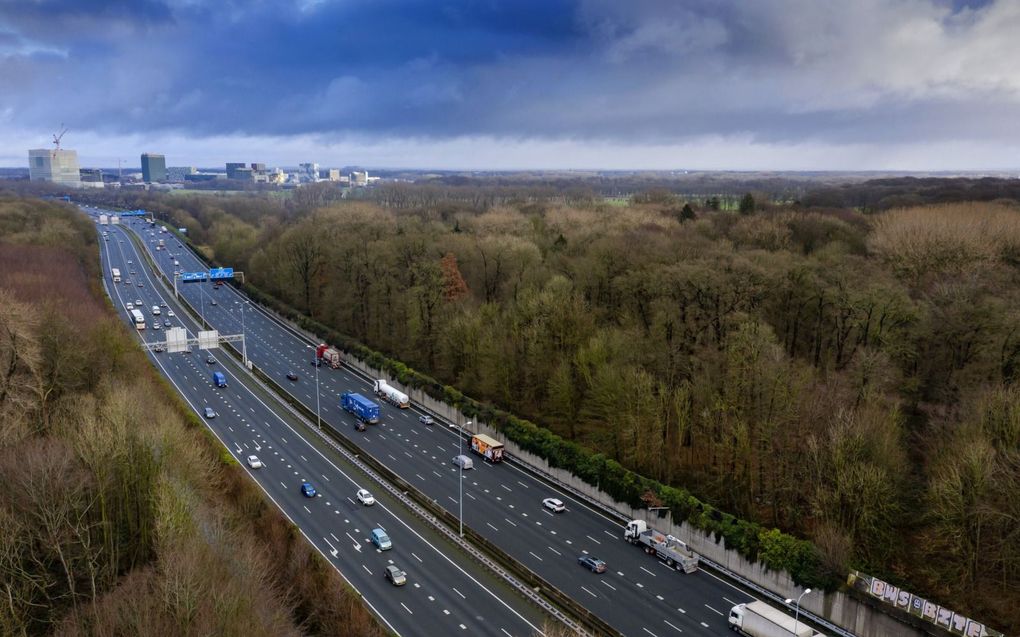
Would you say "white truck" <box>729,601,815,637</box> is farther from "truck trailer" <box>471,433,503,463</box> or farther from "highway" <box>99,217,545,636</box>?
"truck trailer" <box>471,433,503,463</box>

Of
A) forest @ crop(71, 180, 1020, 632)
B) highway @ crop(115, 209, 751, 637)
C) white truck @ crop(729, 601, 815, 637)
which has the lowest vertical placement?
highway @ crop(115, 209, 751, 637)

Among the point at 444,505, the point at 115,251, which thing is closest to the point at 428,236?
the point at 444,505

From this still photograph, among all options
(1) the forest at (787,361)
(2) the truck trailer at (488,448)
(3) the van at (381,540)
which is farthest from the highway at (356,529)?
(1) the forest at (787,361)

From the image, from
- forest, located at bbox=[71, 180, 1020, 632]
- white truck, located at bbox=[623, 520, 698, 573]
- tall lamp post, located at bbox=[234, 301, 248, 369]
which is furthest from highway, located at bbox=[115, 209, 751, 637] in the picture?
forest, located at bbox=[71, 180, 1020, 632]

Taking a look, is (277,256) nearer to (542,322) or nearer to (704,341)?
(542,322)

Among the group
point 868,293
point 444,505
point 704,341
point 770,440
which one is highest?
point 868,293

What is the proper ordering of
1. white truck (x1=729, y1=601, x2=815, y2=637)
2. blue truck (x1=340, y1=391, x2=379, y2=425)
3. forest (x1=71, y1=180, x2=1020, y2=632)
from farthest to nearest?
blue truck (x1=340, y1=391, x2=379, y2=425) → forest (x1=71, y1=180, x2=1020, y2=632) → white truck (x1=729, y1=601, x2=815, y2=637)

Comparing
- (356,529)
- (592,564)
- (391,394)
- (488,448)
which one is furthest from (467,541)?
(391,394)
